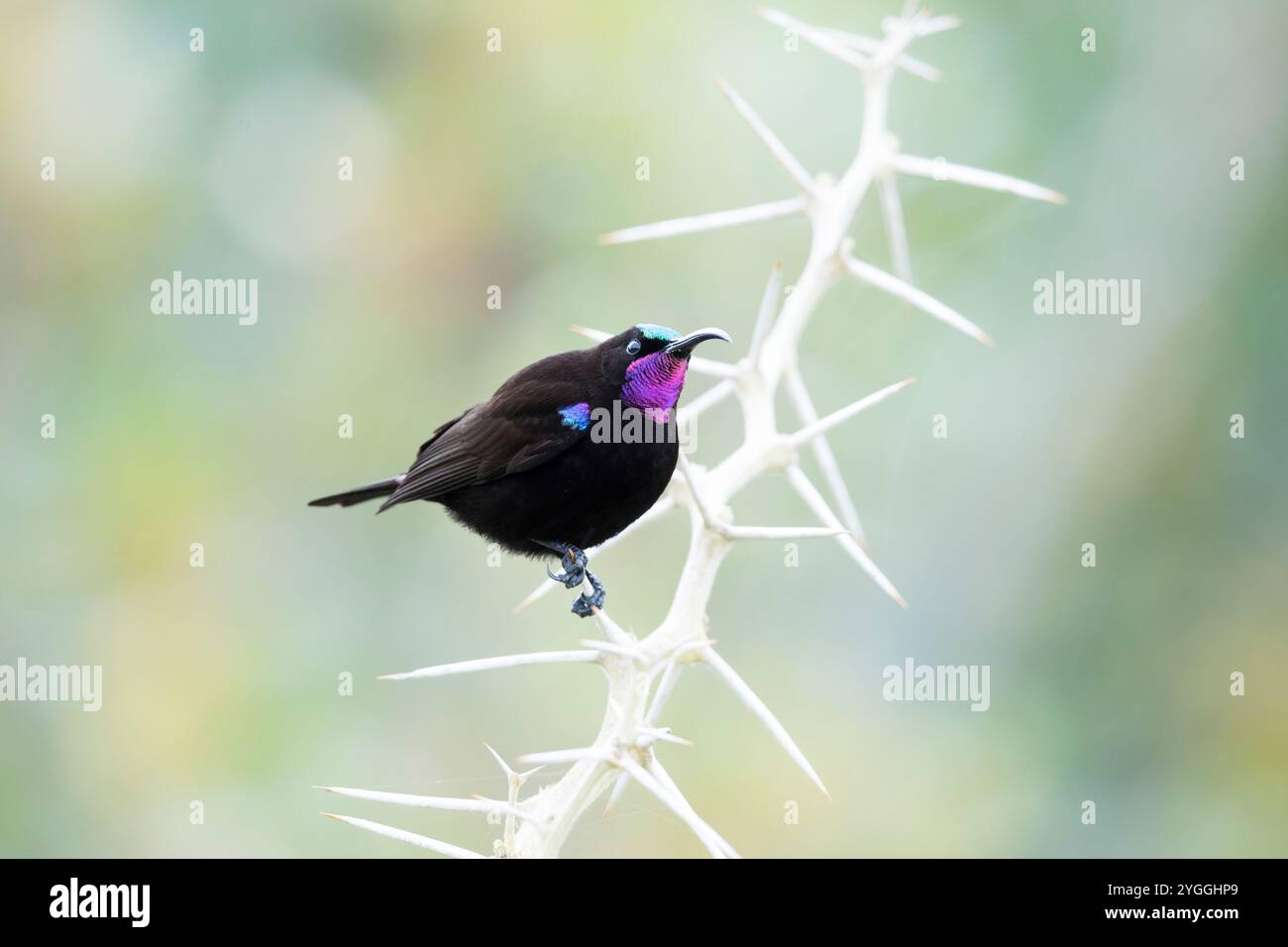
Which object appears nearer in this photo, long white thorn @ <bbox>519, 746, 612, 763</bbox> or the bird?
long white thorn @ <bbox>519, 746, 612, 763</bbox>

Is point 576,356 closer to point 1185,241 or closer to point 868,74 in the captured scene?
point 868,74

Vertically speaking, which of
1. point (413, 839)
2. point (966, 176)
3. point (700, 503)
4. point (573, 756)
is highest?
point (966, 176)

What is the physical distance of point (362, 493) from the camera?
3938 mm

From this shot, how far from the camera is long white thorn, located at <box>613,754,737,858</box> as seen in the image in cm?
240

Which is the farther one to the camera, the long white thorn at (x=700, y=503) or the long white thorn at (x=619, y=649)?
the long white thorn at (x=700, y=503)

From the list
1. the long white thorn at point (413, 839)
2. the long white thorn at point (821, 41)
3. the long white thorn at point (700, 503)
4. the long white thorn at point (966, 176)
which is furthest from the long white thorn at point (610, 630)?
the long white thorn at point (821, 41)

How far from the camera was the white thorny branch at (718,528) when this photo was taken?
2.51m

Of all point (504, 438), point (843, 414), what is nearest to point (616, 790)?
point (843, 414)

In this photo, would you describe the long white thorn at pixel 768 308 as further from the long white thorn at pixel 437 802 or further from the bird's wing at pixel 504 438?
the long white thorn at pixel 437 802

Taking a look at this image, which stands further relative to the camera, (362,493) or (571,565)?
(362,493)

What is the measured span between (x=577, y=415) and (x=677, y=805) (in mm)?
1398

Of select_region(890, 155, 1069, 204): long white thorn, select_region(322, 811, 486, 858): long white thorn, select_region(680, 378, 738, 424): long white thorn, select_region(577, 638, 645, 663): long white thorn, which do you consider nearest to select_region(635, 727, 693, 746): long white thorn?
select_region(577, 638, 645, 663): long white thorn

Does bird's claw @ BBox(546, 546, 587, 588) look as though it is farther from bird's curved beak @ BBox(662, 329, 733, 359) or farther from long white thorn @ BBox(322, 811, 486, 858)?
long white thorn @ BBox(322, 811, 486, 858)

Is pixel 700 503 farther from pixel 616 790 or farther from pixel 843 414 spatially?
pixel 616 790
